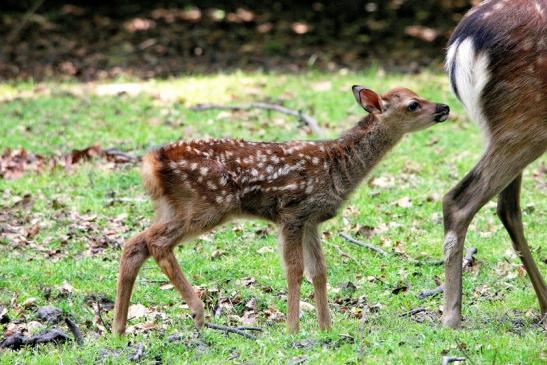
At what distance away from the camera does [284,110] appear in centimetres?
1053

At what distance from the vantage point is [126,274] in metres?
5.38

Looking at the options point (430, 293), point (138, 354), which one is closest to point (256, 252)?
point (430, 293)

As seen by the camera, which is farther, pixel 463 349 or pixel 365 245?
pixel 365 245

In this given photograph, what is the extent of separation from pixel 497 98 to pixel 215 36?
10570mm

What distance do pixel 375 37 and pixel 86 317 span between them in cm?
1064

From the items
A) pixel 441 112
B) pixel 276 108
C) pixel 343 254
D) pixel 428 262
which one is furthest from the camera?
pixel 276 108

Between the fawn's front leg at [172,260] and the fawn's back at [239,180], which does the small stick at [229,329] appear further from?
the fawn's back at [239,180]

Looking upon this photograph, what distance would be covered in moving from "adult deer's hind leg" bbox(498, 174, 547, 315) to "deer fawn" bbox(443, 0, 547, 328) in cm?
51

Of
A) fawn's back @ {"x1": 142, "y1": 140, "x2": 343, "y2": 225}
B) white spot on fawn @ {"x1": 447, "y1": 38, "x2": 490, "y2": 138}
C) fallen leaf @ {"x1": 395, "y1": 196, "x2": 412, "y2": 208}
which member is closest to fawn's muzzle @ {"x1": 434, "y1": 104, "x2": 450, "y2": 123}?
white spot on fawn @ {"x1": 447, "y1": 38, "x2": 490, "y2": 138}

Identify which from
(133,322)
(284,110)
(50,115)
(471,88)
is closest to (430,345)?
(471,88)

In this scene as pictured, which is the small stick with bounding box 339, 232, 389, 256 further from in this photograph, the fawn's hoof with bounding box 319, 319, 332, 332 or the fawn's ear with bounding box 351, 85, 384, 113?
the fawn's hoof with bounding box 319, 319, 332, 332

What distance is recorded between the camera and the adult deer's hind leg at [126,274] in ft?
17.6

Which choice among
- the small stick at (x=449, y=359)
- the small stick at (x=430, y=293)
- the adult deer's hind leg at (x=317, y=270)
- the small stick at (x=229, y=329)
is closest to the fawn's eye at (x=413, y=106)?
the adult deer's hind leg at (x=317, y=270)

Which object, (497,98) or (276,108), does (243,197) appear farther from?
(276,108)
